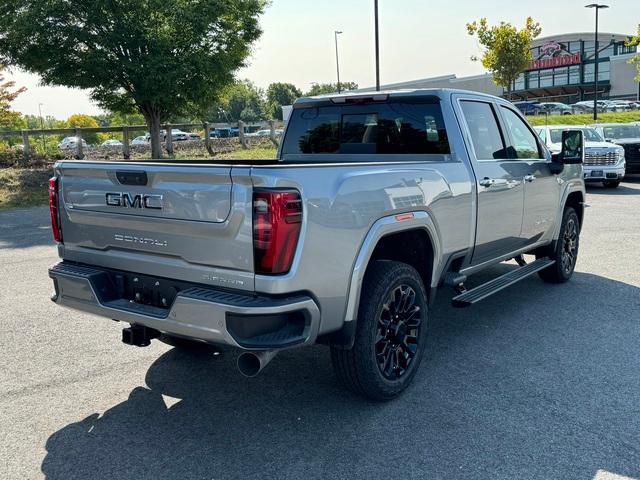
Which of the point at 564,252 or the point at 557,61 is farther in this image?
the point at 557,61

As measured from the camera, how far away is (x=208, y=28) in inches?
738

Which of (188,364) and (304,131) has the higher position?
(304,131)

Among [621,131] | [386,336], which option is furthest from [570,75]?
[386,336]

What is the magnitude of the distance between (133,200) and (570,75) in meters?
81.2

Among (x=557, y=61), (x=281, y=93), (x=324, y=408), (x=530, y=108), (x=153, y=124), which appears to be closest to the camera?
(x=324, y=408)

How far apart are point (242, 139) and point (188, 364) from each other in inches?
903

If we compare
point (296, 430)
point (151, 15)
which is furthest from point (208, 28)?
point (296, 430)

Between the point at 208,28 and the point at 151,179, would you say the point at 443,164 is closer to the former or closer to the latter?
the point at 151,179

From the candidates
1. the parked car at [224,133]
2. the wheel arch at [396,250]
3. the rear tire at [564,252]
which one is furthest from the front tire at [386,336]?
the parked car at [224,133]

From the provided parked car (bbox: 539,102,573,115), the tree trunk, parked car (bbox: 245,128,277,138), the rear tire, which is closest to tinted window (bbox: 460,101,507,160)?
the rear tire

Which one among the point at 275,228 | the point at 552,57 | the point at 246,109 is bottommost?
the point at 275,228

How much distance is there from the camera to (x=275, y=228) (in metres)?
3.01

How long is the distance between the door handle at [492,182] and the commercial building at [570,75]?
66.2 metres

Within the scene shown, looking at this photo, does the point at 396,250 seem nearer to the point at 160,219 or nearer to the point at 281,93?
the point at 160,219
